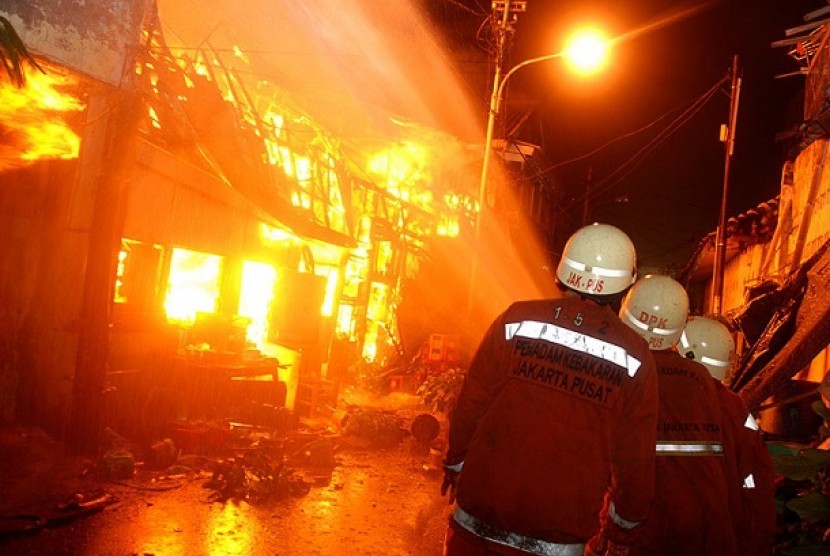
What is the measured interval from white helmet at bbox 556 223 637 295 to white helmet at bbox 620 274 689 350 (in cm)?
53

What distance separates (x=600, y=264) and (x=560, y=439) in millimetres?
922

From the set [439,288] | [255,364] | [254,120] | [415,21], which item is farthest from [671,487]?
[415,21]

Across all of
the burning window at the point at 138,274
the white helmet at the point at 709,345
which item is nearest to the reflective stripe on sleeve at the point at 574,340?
the white helmet at the point at 709,345

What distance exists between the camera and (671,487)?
3.16 meters

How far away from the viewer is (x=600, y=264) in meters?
3.06

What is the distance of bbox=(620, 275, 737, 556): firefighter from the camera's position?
3.09m

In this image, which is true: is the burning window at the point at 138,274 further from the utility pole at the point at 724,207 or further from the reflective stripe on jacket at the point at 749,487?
the utility pole at the point at 724,207

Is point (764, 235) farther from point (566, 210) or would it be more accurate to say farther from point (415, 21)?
point (566, 210)

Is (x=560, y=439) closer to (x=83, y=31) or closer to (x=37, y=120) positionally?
(x=37, y=120)

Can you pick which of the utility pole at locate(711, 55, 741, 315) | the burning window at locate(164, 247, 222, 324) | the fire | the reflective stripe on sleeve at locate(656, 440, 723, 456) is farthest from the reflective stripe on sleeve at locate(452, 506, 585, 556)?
the utility pole at locate(711, 55, 741, 315)

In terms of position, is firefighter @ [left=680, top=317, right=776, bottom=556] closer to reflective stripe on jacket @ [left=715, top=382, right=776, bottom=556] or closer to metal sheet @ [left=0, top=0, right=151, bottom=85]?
reflective stripe on jacket @ [left=715, top=382, right=776, bottom=556]

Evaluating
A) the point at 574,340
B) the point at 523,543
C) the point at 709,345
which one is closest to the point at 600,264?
the point at 574,340

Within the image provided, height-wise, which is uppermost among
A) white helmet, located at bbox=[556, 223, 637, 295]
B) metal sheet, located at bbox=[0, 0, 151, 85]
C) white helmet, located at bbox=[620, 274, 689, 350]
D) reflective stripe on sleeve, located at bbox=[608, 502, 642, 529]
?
metal sheet, located at bbox=[0, 0, 151, 85]

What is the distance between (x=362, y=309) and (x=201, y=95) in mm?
9172
